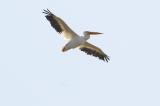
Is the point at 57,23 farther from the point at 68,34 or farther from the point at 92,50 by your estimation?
the point at 92,50

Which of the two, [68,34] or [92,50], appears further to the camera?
[92,50]

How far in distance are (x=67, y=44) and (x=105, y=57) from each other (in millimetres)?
3899

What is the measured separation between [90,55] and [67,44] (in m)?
2.89

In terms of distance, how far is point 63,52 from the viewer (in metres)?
60.2

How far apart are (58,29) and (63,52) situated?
157 centimetres

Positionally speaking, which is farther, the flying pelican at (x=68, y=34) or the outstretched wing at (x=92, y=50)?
the outstretched wing at (x=92, y=50)

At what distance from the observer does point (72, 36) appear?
60.8 meters

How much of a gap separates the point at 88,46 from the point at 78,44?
5.40 ft

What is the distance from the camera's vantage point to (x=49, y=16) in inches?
2411

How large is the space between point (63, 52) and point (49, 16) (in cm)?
219

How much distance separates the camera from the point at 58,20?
61.2 meters

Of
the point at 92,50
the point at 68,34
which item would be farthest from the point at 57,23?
the point at 92,50

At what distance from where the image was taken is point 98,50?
6281cm

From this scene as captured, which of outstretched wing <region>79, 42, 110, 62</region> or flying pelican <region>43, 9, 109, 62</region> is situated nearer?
flying pelican <region>43, 9, 109, 62</region>
